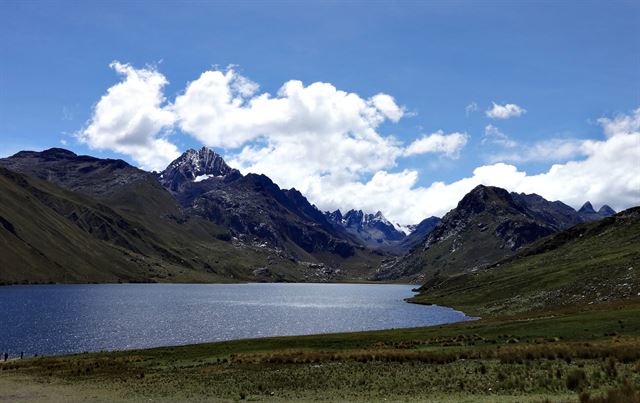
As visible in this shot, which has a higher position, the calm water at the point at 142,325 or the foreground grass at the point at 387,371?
the foreground grass at the point at 387,371

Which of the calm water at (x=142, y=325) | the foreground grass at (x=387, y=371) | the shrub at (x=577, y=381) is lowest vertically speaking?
the calm water at (x=142, y=325)

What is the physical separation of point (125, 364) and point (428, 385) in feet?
128

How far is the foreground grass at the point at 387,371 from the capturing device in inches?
1385

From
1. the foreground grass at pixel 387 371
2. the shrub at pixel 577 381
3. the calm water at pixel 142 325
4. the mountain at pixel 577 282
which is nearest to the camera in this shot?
the shrub at pixel 577 381

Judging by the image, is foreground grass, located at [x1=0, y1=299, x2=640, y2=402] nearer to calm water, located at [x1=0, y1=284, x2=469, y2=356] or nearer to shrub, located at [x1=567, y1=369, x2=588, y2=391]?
shrub, located at [x1=567, y1=369, x2=588, y2=391]

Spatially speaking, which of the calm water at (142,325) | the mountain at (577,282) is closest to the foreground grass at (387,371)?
the calm water at (142,325)

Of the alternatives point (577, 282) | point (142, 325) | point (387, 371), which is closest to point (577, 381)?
point (387, 371)

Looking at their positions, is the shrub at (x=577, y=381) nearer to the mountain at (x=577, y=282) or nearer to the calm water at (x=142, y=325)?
the calm water at (x=142, y=325)

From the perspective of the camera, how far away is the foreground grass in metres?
35.2

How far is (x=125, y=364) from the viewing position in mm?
62125

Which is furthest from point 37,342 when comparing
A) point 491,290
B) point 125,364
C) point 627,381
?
point 491,290

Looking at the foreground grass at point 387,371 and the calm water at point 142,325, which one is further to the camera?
the calm water at point 142,325

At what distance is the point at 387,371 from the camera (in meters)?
46.5

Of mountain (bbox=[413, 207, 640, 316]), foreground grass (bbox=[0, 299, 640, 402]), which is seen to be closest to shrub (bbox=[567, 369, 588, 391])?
foreground grass (bbox=[0, 299, 640, 402])
